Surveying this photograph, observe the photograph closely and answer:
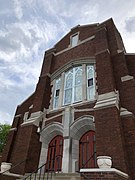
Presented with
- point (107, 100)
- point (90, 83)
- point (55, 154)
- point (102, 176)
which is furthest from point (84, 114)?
point (102, 176)

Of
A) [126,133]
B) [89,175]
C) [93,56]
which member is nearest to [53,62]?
[93,56]

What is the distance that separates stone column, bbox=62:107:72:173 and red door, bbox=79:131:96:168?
522 mm

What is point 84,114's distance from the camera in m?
8.08

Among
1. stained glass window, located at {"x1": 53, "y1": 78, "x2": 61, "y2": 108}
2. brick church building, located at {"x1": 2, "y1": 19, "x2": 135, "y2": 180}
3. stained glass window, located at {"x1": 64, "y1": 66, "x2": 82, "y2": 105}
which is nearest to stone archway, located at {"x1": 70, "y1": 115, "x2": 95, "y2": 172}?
brick church building, located at {"x1": 2, "y1": 19, "x2": 135, "y2": 180}

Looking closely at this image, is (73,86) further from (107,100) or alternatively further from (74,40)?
(74,40)

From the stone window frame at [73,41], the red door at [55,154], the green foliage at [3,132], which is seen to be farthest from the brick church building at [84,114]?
the green foliage at [3,132]

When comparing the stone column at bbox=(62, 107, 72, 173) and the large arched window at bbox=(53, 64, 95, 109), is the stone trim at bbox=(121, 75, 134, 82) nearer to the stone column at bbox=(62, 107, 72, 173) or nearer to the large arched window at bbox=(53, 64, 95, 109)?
the large arched window at bbox=(53, 64, 95, 109)

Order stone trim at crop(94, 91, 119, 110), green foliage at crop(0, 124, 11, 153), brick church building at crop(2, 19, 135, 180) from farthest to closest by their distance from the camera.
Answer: green foliage at crop(0, 124, 11, 153) → stone trim at crop(94, 91, 119, 110) → brick church building at crop(2, 19, 135, 180)

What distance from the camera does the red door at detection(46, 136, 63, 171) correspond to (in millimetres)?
7949

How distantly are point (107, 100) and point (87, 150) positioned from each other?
2400mm

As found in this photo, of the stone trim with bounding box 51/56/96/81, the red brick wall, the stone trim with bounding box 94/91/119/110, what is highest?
the stone trim with bounding box 51/56/96/81

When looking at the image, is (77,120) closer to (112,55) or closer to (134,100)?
(134,100)

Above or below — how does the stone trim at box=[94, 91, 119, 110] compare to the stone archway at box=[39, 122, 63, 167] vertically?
above

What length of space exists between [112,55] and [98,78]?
195 cm
